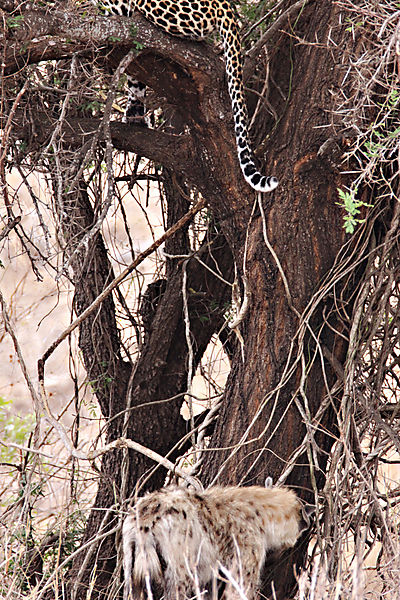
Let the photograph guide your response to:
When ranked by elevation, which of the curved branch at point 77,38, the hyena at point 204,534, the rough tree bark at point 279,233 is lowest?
the hyena at point 204,534

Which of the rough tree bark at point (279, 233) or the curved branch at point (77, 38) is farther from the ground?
the curved branch at point (77, 38)

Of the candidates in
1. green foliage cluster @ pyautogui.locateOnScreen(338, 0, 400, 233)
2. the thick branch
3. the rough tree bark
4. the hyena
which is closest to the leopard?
the rough tree bark

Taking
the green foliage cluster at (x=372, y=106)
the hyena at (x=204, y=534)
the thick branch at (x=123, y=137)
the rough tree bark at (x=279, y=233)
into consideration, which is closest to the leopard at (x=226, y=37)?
the rough tree bark at (x=279, y=233)

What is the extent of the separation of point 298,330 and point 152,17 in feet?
6.18

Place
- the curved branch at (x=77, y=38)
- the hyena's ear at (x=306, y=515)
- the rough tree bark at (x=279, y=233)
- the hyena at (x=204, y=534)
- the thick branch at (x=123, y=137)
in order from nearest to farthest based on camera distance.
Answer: the hyena at (x=204, y=534), the curved branch at (x=77, y=38), the hyena's ear at (x=306, y=515), the rough tree bark at (x=279, y=233), the thick branch at (x=123, y=137)

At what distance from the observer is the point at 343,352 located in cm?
457

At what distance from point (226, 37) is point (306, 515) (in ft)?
8.75

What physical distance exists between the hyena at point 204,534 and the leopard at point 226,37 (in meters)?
1.67

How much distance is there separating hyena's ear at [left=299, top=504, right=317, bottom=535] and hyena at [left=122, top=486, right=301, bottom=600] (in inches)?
1.9

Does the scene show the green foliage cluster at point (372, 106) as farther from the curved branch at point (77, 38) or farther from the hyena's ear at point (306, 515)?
the hyena's ear at point (306, 515)

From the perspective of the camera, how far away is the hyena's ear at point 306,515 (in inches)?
167

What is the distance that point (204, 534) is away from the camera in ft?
12.8

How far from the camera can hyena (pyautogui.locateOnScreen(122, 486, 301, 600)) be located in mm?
3703

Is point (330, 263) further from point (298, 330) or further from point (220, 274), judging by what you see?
point (220, 274)
